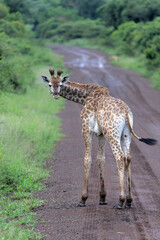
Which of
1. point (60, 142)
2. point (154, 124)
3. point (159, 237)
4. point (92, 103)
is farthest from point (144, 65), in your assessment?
point (159, 237)

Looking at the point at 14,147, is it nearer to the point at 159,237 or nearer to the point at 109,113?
the point at 109,113

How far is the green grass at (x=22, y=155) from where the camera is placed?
6.76m

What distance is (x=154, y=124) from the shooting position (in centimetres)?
1577


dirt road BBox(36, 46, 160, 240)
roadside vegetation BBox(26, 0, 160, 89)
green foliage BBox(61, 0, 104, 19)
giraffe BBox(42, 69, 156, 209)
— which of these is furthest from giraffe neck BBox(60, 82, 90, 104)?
green foliage BBox(61, 0, 104, 19)

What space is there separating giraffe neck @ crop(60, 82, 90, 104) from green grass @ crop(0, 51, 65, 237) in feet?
6.00

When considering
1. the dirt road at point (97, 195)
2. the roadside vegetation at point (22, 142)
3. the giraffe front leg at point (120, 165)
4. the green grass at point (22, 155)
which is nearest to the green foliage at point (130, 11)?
the roadside vegetation at point (22, 142)

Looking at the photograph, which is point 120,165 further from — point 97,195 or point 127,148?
point 97,195

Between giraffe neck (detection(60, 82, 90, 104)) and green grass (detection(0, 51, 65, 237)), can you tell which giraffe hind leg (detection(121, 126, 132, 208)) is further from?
green grass (detection(0, 51, 65, 237))

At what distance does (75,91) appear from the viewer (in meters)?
8.50

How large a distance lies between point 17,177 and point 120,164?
258 centimetres

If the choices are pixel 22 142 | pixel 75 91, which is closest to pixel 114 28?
pixel 22 142

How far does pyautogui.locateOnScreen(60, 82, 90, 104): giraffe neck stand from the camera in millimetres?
8424

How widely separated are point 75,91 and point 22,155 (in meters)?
2.65

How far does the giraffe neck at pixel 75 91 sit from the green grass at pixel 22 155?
72.0 inches
